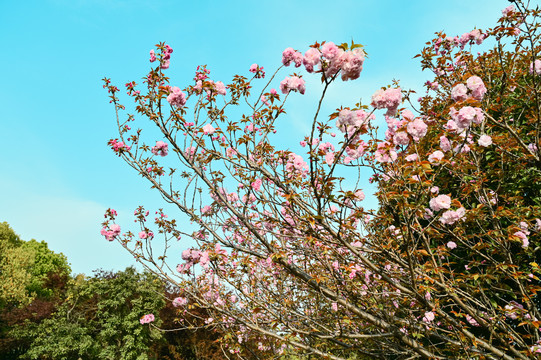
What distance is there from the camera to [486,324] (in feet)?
13.6

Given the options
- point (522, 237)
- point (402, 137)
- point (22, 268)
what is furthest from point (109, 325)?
point (22, 268)

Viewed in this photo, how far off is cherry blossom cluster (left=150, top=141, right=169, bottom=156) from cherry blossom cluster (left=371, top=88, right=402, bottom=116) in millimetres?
3255

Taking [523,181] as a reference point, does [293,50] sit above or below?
below

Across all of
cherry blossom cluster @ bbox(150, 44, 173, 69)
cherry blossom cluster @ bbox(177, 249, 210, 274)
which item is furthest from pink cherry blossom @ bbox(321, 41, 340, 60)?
cherry blossom cluster @ bbox(177, 249, 210, 274)

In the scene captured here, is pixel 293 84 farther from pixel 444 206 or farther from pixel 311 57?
pixel 444 206

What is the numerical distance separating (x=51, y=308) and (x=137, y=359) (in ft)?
25.9

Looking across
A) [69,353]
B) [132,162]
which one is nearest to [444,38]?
[132,162]

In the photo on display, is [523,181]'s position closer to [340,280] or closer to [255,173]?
[340,280]

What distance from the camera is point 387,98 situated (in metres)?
2.97

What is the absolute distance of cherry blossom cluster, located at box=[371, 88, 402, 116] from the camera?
296 centimetres

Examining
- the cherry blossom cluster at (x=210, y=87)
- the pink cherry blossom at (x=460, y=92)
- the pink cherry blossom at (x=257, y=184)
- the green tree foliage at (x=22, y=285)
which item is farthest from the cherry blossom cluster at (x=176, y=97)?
the green tree foliage at (x=22, y=285)

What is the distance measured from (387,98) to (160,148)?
3381 millimetres

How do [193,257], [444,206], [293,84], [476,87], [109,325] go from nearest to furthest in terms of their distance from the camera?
1. [476,87]
2. [444,206]
3. [293,84]
4. [193,257]
5. [109,325]

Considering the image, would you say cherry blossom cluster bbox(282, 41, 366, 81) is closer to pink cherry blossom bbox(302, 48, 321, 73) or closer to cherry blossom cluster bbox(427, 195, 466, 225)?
pink cherry blossom bbox(302, 48, 321, 73)
